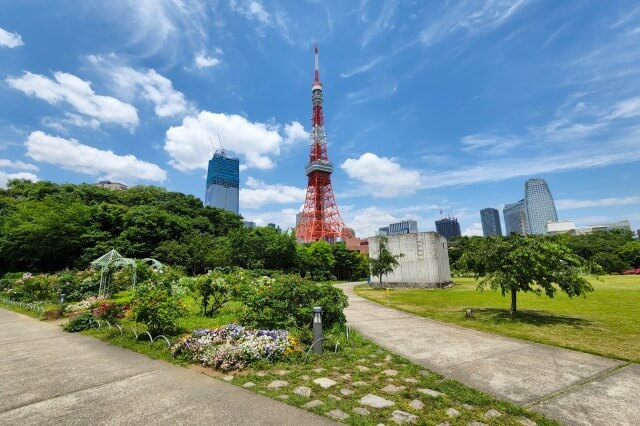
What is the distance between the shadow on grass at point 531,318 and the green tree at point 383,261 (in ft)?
47.9

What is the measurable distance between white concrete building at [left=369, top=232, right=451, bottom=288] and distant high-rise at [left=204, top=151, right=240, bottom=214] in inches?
6161

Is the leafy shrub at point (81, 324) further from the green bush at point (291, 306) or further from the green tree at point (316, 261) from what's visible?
the green tree at point (316, 261)

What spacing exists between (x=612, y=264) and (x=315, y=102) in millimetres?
59493

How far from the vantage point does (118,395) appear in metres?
4.30

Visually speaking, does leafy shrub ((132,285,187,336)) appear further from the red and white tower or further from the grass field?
the red and white tower

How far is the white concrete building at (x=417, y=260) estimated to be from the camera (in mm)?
26062

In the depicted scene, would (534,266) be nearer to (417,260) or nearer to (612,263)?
(417,260)

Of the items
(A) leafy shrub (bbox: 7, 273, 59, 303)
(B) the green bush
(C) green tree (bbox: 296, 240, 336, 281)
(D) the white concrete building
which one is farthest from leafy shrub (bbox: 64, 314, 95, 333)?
(C) green tree (bbox: 296, 240, 336, 281)

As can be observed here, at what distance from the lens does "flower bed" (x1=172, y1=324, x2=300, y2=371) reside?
545 centimetres

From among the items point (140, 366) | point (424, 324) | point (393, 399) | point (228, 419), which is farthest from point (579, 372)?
point (140, 366)

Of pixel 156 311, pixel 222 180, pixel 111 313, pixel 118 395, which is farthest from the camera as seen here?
pixel 222 180

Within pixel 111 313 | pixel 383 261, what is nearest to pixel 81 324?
pixel 111 313

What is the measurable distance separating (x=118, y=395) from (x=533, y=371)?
6.58 m

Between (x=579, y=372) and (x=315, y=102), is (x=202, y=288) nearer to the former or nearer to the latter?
(x=579, y=372)
